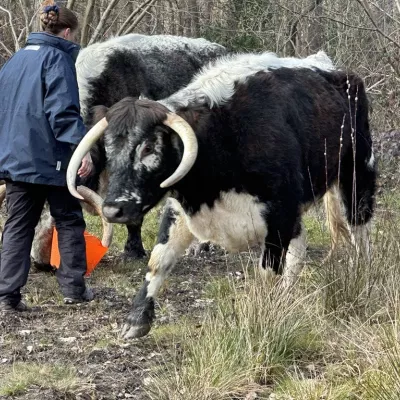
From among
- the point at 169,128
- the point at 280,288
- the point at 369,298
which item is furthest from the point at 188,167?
the point at 369,298

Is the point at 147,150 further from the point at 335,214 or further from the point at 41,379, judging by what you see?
the point at 335,214

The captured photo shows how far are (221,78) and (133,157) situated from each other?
119 centimetres

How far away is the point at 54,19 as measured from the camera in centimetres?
738

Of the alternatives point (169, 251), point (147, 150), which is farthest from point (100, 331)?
point (147, 150)

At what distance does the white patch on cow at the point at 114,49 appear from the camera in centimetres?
976

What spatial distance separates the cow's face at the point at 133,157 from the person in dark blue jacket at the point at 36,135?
3.05ft

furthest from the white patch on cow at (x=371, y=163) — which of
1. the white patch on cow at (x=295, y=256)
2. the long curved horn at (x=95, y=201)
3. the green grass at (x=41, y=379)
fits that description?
the green grass at (x=41, y=379)

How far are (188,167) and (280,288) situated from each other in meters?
1.02

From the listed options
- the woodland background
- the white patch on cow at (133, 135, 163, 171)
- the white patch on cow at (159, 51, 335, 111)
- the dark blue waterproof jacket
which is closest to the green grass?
the white patch on cow at (133, 135, 163, 171)

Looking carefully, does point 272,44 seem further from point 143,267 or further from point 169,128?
point 169,128

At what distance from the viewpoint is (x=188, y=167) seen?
20.2 ft

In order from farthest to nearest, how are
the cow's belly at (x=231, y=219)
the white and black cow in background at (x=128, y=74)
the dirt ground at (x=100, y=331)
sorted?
the white and black cow in background at (x=128, y=74)
the cow's belly at (x=231, y=219)
the dirt ground at (x=100, y=331)

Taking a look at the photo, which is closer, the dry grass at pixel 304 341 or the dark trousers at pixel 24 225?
the dry grass at pixel 304 341

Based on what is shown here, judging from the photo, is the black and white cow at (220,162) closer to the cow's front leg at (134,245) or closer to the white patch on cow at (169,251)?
the white patch on cow at (169,251)
